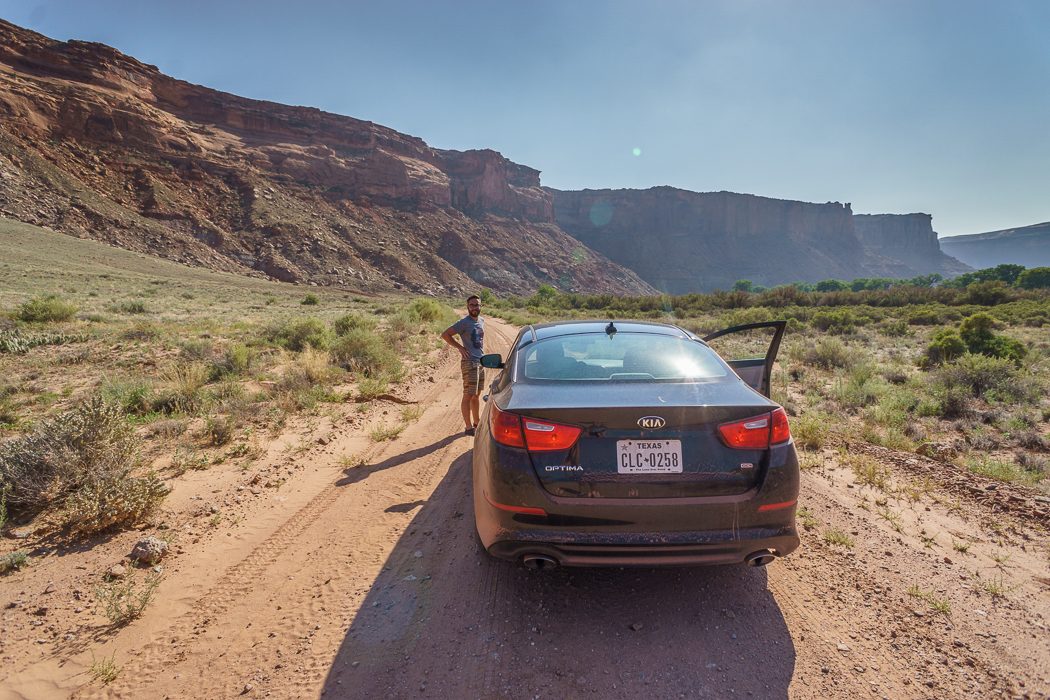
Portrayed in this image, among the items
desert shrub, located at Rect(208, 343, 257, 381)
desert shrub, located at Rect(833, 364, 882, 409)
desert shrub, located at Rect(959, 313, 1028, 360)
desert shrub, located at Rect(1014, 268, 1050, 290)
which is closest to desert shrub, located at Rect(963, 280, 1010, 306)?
desert shrub, located at Rect(959, 313, 1028, 360)

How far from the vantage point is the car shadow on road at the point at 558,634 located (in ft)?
7.28

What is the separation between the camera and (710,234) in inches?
5517

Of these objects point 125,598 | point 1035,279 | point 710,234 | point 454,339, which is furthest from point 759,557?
point 710,234

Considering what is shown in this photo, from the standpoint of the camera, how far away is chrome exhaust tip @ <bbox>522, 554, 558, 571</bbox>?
2.43m

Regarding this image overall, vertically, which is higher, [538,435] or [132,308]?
[132,308]

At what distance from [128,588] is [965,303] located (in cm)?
3995

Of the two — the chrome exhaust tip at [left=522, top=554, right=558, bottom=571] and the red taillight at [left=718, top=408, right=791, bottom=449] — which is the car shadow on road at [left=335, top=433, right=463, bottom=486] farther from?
the red taillight at [left=718, top=408, right=791, bottom=449]

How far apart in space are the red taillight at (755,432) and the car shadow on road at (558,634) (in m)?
1.07

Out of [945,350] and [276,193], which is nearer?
[945,350]

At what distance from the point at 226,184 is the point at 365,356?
67.2 m

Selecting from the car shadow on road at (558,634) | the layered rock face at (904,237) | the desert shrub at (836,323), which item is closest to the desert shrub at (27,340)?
the car shadow on road at (558,634)

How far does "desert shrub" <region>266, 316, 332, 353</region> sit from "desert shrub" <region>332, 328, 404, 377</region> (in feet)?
2.92

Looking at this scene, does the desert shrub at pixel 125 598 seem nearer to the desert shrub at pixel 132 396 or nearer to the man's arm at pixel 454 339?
the desert shrub at pixel 132 396

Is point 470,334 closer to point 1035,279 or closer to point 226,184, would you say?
point 226,184
